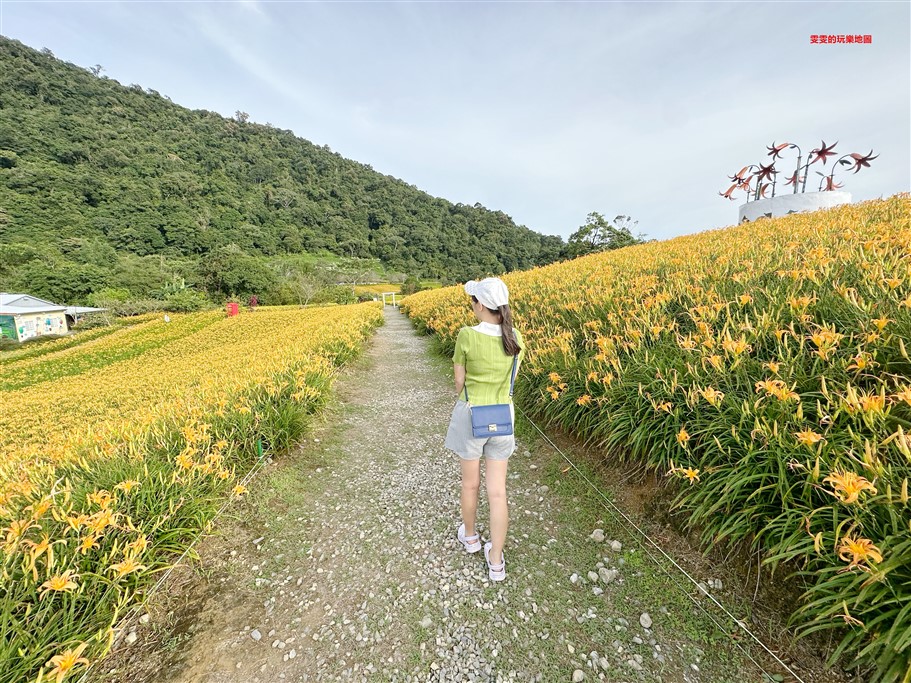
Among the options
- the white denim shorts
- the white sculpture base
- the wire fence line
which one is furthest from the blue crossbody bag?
the white sculpture base

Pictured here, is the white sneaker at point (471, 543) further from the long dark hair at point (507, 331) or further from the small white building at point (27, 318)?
the small white building at point (27, 318)

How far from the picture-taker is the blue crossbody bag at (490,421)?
6.24 feet

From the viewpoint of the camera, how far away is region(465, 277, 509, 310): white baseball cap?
6.33 feet

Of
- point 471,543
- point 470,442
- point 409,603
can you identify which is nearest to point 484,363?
point 470,442

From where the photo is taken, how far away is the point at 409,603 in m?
1.96

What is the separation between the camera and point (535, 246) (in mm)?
57938

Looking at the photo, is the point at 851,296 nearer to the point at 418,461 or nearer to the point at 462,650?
the point at 462,650

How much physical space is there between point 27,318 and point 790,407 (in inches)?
1392

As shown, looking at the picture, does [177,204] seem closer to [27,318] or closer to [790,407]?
[27,318]

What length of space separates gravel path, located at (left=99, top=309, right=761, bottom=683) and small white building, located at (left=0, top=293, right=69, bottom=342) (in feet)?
99.7

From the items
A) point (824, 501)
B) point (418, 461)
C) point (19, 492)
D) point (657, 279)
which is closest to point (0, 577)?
point (19, 492)

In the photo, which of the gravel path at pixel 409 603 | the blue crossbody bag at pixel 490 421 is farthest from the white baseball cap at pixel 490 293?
the gravel path at pixel 409 603

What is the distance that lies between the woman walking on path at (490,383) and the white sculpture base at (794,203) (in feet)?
37.6

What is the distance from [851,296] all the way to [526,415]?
2789 millimetres
